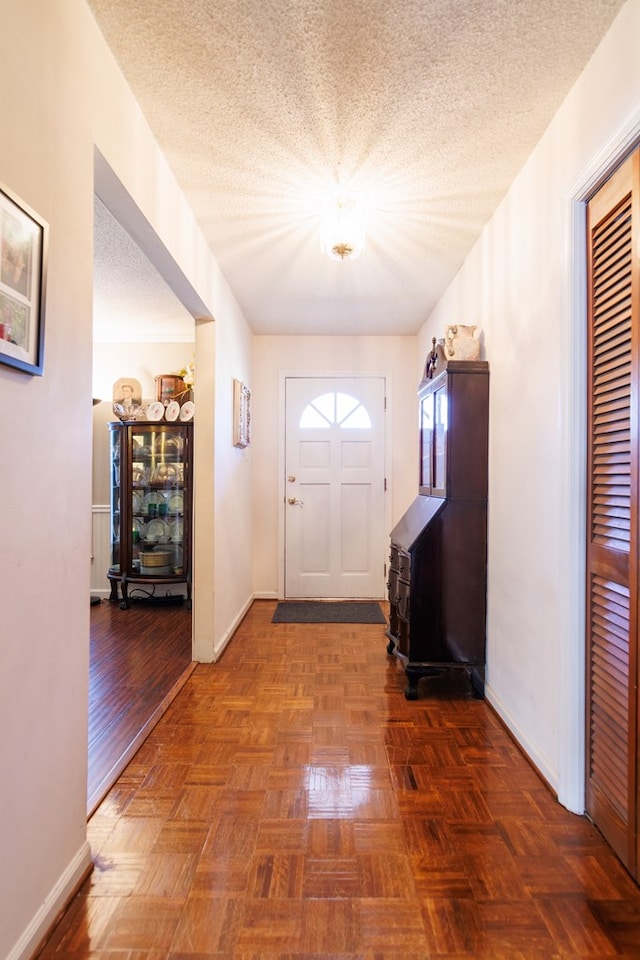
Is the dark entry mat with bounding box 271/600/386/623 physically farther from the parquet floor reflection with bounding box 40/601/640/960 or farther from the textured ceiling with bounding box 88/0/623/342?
the textured ceiling with bounding box 88/0/623/342

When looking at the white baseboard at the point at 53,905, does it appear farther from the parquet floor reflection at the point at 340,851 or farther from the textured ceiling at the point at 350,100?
the textured ceiling at the point at 350,100

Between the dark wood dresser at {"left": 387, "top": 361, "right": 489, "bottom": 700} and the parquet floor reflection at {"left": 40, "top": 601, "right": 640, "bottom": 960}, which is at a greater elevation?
the dark wood dresser at {"left": 387, "top": 361, "right": 489, "bottom": 700}

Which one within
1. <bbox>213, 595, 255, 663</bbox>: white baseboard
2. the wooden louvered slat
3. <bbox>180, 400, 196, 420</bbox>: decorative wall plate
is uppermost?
<bbox>180, 400, 196, 420</bbox>: decorative wall plate

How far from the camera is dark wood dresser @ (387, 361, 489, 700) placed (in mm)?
2615

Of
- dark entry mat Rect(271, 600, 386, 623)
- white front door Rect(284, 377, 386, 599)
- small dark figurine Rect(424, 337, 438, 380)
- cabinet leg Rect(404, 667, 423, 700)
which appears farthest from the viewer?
white front door Rect(284, 377, 386, 599)

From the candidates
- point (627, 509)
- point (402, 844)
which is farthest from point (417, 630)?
point (627, 509)

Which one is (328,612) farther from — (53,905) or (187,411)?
(53,905)

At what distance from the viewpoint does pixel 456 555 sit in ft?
8.66

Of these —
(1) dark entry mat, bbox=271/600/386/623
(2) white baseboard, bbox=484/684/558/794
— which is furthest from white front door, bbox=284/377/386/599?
(2) white baseboard, bbox=484/684/558/794

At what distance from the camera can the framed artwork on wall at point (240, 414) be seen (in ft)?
11.8

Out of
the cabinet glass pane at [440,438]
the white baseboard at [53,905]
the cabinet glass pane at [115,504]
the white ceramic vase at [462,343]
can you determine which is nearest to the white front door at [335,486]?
the cabinet glass pane at [115,504]

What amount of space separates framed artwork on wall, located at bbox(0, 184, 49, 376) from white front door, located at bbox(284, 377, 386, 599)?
344cm

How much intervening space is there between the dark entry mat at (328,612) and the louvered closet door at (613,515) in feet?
7.85

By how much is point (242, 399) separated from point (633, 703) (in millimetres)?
3078
